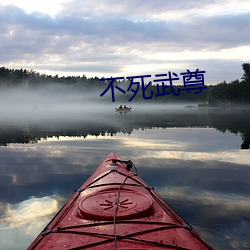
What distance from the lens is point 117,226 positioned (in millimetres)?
4664

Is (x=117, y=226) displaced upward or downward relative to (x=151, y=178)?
upward

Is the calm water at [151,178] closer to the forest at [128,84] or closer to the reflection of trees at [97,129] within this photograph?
the reflection of trees at [97,129]

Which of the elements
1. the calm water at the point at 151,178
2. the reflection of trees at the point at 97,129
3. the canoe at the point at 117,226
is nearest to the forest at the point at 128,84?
the reflection of trees at the point at 97,129

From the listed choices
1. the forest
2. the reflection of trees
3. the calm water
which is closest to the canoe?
the calm water

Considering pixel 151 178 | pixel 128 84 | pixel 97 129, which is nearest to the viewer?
pixel 151 178

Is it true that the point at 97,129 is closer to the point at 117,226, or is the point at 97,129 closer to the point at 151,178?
the point at 151,178

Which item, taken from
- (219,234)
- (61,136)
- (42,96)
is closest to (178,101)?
(42,96)

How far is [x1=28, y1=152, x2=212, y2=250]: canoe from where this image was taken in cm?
422

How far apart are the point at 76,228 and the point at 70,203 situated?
60.2 inches

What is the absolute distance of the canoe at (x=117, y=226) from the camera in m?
4.22

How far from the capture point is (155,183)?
10250 mm

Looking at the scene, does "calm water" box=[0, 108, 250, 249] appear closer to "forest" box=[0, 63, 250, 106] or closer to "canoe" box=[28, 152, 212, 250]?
"canoe" box=[28, 152, 212, 250]

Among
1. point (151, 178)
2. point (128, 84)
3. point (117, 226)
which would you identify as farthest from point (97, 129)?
point (128, 84)

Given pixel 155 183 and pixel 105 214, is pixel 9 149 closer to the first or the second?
pixel 155 183
